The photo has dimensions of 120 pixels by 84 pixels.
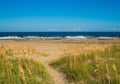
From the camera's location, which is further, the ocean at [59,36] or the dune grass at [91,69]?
the ocean at [59,36]

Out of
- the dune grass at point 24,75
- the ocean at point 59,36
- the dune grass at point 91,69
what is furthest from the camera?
the ocean at point 59,36

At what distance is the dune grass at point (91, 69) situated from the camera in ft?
24.2

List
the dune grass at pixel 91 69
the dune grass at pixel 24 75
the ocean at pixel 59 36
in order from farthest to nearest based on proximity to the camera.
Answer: the ocean at pixel 59 36
the dune grass at pixel 91 69
the dune grass at pixel 24 75

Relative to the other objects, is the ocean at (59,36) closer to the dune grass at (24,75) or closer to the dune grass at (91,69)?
the dune grass at (91,69)

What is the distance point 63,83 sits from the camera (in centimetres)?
778

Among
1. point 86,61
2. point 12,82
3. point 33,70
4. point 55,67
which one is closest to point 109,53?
point 86,61

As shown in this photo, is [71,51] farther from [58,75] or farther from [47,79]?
[47,79]

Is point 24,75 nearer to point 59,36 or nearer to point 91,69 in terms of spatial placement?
point 91,69

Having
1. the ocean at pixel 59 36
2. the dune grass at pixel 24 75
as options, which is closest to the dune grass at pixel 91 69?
the dune grass at pixel 24 75

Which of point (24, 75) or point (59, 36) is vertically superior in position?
point (24, 75)

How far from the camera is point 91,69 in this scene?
8516 mm

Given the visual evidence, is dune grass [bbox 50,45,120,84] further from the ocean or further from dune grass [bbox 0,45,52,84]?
the ocean

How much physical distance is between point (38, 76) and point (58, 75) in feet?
2.73

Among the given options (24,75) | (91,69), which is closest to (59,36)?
(91,69)
